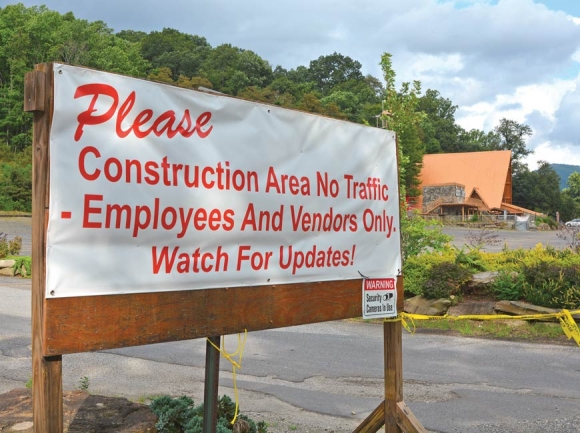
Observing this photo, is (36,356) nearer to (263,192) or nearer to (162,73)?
(263,192)

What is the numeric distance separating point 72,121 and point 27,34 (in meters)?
78.9

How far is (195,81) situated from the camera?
7981cm

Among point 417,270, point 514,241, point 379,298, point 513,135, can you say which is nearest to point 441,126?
point 513,135

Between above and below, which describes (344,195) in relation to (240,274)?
above

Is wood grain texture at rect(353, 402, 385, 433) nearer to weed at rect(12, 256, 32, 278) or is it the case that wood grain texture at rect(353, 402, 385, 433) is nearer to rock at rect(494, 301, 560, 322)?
rock at rect(494, 301, 560, 322)

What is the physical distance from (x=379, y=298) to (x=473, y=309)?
7.86 m

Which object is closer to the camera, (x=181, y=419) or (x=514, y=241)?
(x=181, y=419)

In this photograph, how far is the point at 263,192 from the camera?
3309 millimetres

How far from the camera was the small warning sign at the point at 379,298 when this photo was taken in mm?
3895

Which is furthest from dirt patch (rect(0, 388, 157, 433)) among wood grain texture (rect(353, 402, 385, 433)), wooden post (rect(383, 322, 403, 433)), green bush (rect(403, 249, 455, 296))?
green bush (rect(403, 249, 455, 296))

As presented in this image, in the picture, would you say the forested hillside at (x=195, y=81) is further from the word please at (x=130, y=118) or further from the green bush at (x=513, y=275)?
the word please at (x=130, y=118)

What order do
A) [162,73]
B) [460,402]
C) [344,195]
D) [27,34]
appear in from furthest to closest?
[162,73] < [27,34] < [460,402] < [344,195]

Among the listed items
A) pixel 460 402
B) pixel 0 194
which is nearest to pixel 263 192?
pixel 460 402

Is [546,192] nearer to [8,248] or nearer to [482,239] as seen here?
[482,239]
